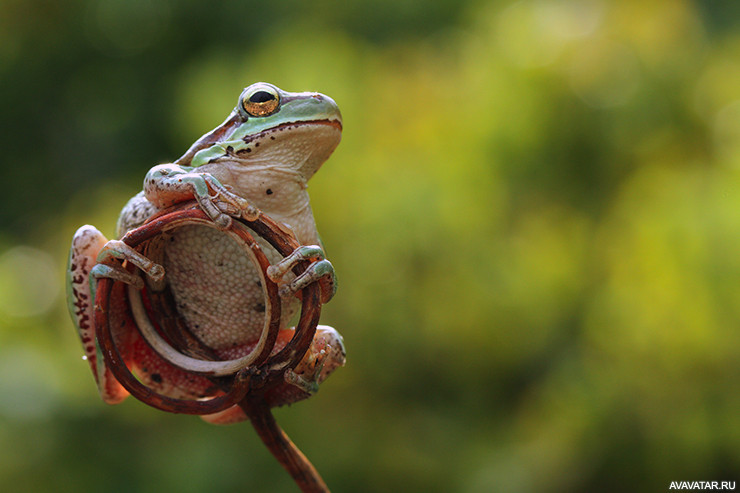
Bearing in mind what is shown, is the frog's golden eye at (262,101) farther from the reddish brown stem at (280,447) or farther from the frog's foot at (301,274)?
the reddish brown stem at (280,447)

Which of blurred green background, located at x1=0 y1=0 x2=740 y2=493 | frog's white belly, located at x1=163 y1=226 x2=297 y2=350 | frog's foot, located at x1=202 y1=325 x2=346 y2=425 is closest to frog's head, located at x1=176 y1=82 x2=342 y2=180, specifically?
frog's white belly, located at x1=163 y1=226 x2=297 y2=350

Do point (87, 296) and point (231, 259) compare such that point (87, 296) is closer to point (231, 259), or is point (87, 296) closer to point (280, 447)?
point (231, 259)

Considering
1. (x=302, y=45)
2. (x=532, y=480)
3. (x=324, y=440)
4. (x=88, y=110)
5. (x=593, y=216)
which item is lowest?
(x=532, y=480)

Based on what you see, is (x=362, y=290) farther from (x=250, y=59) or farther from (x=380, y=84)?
(x=250, y=59)

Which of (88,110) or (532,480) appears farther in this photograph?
(88,110)

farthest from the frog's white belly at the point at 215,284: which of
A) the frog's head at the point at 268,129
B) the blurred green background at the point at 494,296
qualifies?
the blurred green background at the point at 494,296

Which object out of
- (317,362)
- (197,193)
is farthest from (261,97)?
(317,362)

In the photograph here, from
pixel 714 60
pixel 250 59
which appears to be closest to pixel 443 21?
pixel 250 59
